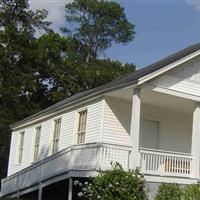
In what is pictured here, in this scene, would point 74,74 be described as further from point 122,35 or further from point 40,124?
point 40,124

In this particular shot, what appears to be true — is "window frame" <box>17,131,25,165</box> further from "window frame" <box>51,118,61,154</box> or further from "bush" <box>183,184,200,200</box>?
"bush" <box>183,184,200,200</box>

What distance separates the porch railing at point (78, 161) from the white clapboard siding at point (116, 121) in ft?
6.80

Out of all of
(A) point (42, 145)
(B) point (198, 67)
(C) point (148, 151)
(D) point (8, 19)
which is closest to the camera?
(C) point (148, 151)

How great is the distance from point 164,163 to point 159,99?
11.2 feet

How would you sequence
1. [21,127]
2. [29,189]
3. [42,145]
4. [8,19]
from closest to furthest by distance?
[29,189] < [42,145] < [21,127] < [8,19]

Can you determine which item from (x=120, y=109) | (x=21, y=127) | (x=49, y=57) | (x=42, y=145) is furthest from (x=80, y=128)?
(x=49, y=57)

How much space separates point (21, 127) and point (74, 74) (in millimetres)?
19089

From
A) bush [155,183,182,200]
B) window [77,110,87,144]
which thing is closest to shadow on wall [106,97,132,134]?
window [77,110,87,144]

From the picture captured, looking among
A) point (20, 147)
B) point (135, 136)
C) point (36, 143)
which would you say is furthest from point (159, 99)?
point (20, 147)

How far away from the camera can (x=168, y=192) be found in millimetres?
17969

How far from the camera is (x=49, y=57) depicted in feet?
160

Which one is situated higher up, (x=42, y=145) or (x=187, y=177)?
(x=42, y=145)

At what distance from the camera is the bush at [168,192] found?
17.9 meters

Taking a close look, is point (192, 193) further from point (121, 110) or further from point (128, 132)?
point (121, 110)
